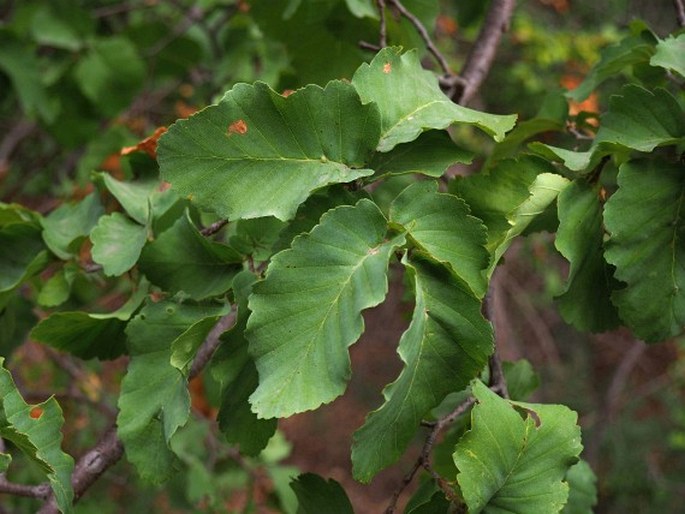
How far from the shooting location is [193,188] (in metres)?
0.76

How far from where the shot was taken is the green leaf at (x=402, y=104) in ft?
2.54

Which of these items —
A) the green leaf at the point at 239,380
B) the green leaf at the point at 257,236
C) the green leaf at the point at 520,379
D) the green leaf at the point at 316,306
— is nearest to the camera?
the green leaf at the point at 316,306

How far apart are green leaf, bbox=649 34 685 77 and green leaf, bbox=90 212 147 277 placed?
54 cm

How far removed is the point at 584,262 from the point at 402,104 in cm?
24

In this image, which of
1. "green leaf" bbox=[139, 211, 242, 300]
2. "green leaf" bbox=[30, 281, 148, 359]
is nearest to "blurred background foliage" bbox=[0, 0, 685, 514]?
"green leaf" bbox=[30, 281, 148, 359]

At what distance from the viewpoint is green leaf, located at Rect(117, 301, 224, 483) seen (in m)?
0.84

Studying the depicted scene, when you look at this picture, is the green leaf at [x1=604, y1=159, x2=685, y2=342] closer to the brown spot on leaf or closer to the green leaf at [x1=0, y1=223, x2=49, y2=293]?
the brown spot on leaf

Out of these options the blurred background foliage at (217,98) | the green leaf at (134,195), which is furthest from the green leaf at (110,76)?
the green leaf at (134,195)

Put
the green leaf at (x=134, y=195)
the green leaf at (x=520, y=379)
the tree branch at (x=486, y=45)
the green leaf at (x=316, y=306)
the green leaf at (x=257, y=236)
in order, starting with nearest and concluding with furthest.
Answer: the green leaf at (x=316, y=306) < the green leaf at (x=257, y=236) < the green leaf at (x=134, y=195) < the green leaf at (x=520, y=379) < the tree branch at (x=486, y=45)

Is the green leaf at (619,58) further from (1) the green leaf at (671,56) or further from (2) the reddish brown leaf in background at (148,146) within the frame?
(2) the reddish brown leaf in background at (148,146)

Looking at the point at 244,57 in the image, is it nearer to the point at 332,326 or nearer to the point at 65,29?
the point at 65,29

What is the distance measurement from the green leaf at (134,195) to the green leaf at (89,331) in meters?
0.08

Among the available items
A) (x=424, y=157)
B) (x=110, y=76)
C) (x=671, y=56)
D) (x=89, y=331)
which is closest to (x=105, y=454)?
(x=89, y=331)

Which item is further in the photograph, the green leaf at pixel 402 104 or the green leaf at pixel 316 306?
the green leaf at pixel 402 104
